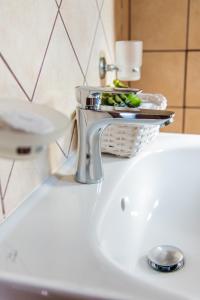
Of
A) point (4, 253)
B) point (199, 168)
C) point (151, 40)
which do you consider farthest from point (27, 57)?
point (151, 40)

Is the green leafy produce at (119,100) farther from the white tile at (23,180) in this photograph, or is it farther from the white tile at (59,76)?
the white tile at (23,180)

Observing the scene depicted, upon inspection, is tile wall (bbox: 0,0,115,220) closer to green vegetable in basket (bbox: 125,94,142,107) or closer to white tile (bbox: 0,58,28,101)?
white tile (bbox: 0,58,28,101)

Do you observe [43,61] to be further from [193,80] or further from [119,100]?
[193,80]

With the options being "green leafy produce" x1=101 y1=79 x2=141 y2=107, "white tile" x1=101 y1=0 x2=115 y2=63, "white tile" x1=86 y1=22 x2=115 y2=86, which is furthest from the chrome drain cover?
"white tile" x1=101 y1=0 x2=115 y2=63

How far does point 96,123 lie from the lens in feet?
1.85

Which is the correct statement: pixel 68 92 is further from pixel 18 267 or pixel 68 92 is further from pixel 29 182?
pixel 18 267

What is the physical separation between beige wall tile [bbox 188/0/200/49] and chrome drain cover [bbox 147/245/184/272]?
74 centimetres

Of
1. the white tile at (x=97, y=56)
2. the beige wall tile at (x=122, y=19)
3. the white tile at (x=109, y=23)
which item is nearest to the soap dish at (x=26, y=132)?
the white tile at (x=97, y=56)

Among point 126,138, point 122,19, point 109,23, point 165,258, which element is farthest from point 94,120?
point 122,19

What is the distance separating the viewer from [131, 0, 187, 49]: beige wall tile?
113 centimetres

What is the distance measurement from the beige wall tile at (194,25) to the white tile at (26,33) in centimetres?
66

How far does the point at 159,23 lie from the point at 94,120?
2.34ft

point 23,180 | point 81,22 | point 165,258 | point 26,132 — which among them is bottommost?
point 165,258

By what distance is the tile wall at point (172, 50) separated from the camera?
44.7 inches
